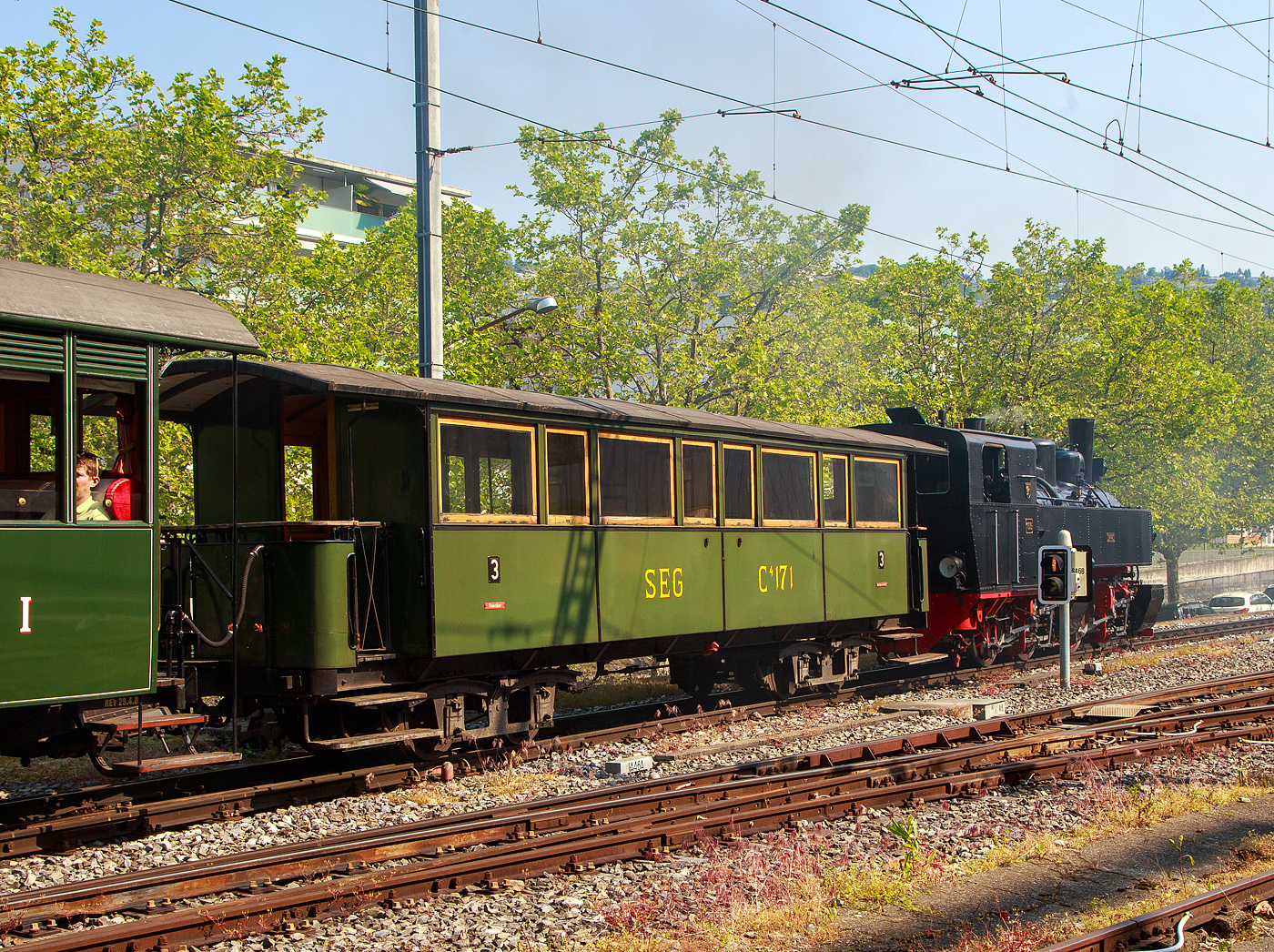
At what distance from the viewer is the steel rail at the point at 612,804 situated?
5.89 metres

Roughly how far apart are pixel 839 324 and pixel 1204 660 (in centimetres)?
1032

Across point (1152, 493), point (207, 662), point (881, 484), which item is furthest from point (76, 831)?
point (1152, 493)

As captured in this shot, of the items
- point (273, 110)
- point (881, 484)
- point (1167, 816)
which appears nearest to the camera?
point (1167, 816)

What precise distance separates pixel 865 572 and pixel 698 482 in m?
3.54

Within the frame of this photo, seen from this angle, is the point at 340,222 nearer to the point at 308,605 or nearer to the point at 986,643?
the point at 986,643

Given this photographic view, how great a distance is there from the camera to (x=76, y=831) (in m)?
7.11

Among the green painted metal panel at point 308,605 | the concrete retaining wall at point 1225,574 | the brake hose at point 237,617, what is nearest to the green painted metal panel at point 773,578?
the green painted metal panel at point 308,605

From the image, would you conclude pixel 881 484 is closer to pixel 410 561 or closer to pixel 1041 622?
pixel 1041 622

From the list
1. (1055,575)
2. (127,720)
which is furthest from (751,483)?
(127,720)

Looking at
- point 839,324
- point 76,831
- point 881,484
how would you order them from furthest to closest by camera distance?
point 839,324 < point 881,484 < point 76,831

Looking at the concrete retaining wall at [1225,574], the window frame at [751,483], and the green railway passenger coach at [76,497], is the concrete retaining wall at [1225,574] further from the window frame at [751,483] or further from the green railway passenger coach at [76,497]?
the green railway passenger coach at [76,497]

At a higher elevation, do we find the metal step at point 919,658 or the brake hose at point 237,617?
the brake hose at point 237,617

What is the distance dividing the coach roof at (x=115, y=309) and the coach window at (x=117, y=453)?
0.38m

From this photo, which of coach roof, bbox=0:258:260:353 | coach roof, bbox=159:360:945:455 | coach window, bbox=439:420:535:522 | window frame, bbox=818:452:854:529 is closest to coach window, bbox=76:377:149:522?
coach roof, bbox=0:258:260:353
